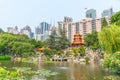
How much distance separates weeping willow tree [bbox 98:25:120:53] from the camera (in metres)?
26.1

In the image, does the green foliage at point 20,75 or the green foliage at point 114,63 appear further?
the green foliage at point 114,63

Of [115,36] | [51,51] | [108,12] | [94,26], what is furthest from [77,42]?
[108,12]

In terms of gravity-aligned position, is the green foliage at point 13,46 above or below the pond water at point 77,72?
above

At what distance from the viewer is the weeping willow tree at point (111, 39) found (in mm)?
26094

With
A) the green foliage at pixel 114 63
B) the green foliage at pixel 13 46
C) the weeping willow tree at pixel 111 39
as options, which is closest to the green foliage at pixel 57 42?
the green foliage at pixel 13 46

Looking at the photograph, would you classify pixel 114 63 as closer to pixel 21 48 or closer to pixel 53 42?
pixel 21 48

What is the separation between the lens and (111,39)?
26234 mm

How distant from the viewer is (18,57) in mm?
56500

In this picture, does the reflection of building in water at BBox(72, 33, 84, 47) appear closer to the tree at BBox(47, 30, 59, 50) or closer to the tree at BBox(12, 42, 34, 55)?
the tree at BBox(47, 30, 59, 50)

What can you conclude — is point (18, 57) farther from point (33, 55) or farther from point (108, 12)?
point (108, 12)

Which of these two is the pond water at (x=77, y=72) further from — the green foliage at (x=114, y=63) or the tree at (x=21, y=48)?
the tree at (x=21, y=48)

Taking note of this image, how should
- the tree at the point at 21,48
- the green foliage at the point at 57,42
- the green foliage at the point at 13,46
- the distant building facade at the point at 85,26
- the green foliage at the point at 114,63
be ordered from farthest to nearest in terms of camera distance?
the distant building facade at the point at 85,26 < the green foliage at the point at 57,42 < the green foliage at the point at 13,46 < the tree at the point at 21,48 < the green foliage at the point at 114,63

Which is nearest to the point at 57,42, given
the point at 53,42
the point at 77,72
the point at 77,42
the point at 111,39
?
the point at 53,42

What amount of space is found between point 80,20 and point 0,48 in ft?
208
